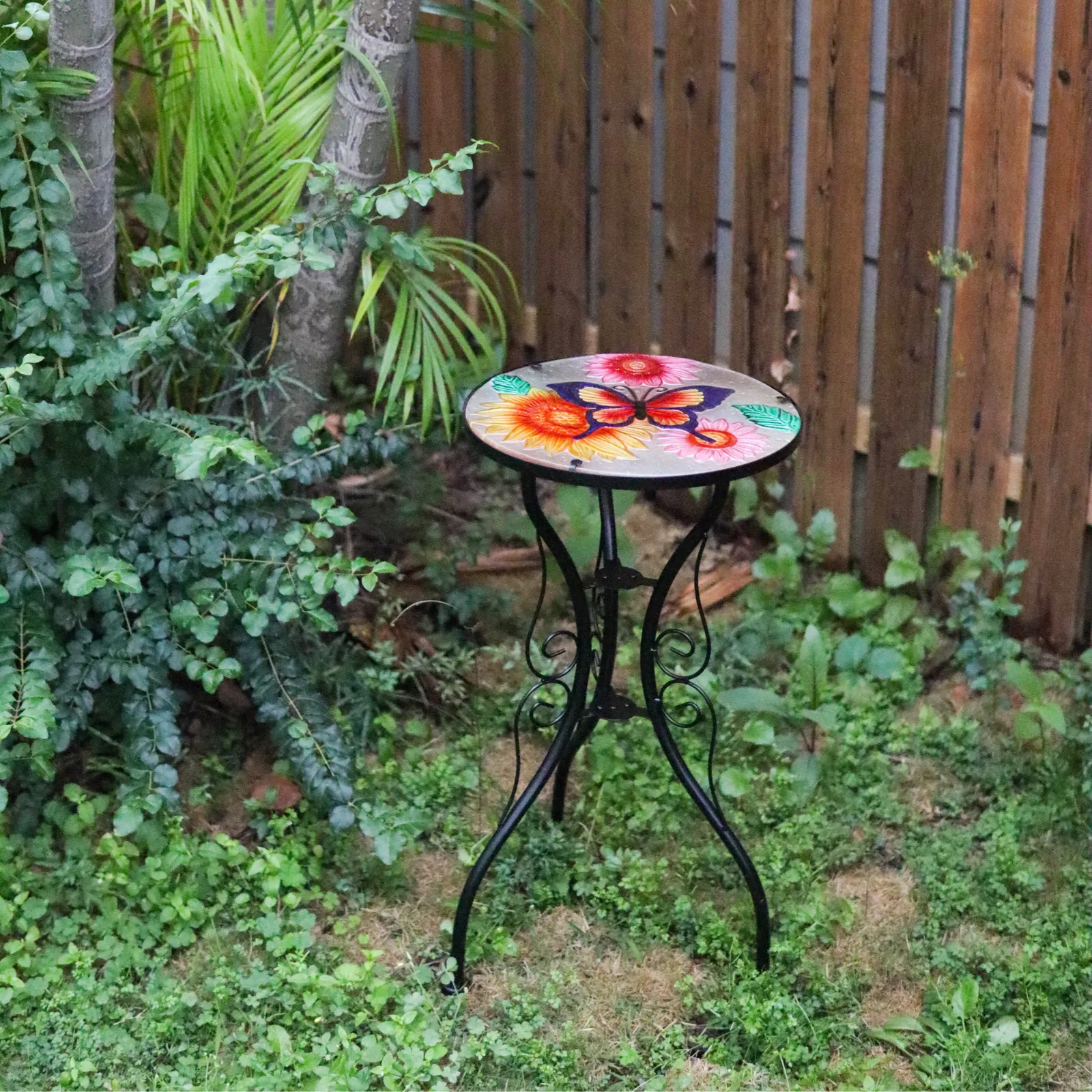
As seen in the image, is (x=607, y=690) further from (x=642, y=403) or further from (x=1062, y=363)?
(x=1062, y=363)

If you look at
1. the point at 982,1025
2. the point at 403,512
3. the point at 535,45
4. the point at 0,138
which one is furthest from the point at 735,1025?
the point at 535,45

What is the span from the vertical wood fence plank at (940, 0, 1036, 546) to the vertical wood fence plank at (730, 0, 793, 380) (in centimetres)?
45

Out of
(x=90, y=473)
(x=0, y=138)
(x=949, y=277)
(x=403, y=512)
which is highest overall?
(x=0, y=138)

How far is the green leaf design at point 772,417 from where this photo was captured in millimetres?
2531

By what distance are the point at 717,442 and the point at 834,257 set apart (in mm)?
1232

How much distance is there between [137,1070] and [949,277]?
234 cm

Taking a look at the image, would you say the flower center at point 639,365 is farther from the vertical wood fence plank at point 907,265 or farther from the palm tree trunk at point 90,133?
the palm tree trunk at point 90,133

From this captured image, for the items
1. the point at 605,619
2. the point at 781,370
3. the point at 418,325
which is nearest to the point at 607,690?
the point at 605,619

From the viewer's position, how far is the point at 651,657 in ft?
8.75

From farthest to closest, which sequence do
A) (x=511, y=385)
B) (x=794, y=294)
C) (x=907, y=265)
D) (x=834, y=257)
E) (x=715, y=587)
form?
(x=715, y=587), (x=794, y=294), (x=834, y=257), (x=907, y=265), (x=511, y=385)

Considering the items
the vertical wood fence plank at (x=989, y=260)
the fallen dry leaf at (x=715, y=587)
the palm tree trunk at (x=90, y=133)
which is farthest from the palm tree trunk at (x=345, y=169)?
the vertical wood fence plank at (x=989, y=260)

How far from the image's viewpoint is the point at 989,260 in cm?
326

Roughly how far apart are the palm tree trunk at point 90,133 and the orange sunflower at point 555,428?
34.8 inches

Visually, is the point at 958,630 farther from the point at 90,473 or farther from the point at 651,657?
the point at 90,473
